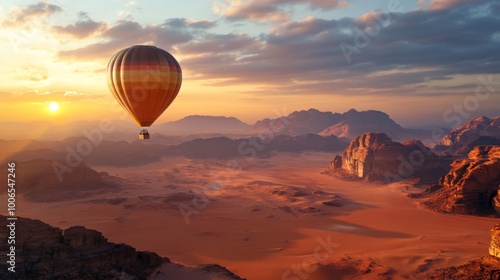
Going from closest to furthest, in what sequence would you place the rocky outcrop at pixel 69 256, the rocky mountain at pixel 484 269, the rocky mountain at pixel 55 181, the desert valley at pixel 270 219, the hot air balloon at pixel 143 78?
the rocky outcrop at pixel 69 256
the rocky mountain at pixel 484 269
the desert valley at pixel 270 219
the hot air balloon at pixel 143 78
the rocky mountain at pixel 55 181

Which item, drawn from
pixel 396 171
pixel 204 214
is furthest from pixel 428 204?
pixel 204 214

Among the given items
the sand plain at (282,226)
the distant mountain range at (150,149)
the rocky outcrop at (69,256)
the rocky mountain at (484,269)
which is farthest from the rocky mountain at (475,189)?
the distant mountain range at (150,149)

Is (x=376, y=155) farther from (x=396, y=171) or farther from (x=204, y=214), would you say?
(x=204, y=214)

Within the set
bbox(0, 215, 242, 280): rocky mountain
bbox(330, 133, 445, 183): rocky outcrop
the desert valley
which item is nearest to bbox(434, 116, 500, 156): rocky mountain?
the desert valley

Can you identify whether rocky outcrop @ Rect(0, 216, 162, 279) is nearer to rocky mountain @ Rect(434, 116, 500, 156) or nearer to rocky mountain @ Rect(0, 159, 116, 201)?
rocky mountain @ Rect(0, 159, 116, 201)

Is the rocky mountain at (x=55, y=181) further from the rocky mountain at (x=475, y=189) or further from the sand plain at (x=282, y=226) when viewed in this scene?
the rocky mountain at (x=475, y=189)

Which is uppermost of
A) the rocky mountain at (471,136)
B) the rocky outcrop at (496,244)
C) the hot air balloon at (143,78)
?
the hot air balloon at (143,78)

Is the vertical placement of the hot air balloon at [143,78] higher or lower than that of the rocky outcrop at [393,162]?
higher
